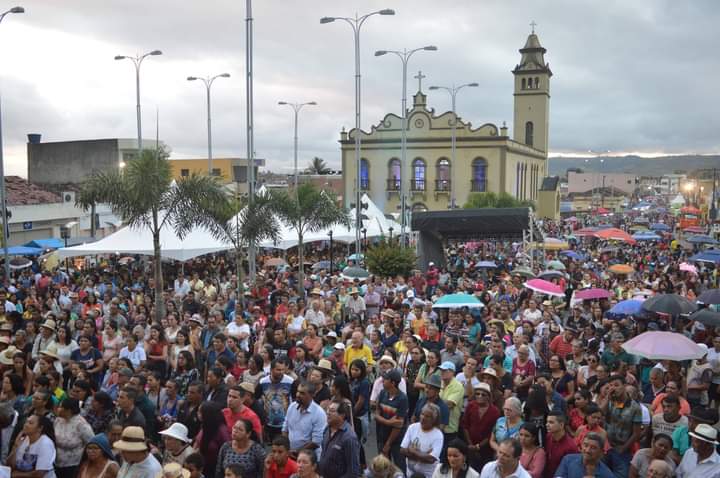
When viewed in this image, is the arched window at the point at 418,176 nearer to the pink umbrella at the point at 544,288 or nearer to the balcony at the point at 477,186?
the balcony at the point at 477,186

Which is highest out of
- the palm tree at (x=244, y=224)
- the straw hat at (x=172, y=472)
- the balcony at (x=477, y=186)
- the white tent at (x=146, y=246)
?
the balcony at (x=477, y=186)

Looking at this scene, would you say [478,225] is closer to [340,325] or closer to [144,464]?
[340,325]

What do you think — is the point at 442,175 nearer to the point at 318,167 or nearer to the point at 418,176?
the point at 418,176

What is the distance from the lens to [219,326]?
1153cm

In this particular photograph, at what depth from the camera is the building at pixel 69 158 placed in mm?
50513

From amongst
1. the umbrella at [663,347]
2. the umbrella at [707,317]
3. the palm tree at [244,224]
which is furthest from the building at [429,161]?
the umbrella at [663,347]

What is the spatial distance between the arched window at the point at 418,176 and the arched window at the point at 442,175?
130 centimetres

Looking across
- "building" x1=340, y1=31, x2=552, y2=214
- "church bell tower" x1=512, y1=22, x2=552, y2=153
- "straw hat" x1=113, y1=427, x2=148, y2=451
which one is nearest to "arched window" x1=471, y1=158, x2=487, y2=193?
"building" x1=340, y1=31, x2=552, y2=214

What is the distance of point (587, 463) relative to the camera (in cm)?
564

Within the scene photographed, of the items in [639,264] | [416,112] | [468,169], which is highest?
[416,112]

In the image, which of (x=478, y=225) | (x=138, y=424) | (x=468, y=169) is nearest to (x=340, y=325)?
(x=138, y=424)

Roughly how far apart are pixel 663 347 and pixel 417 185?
55486 millimetres

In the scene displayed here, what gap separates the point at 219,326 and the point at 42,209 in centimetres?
2719

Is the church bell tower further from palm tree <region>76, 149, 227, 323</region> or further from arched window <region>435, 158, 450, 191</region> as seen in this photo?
palm tree <region>76, 149, 227, 323</region>
